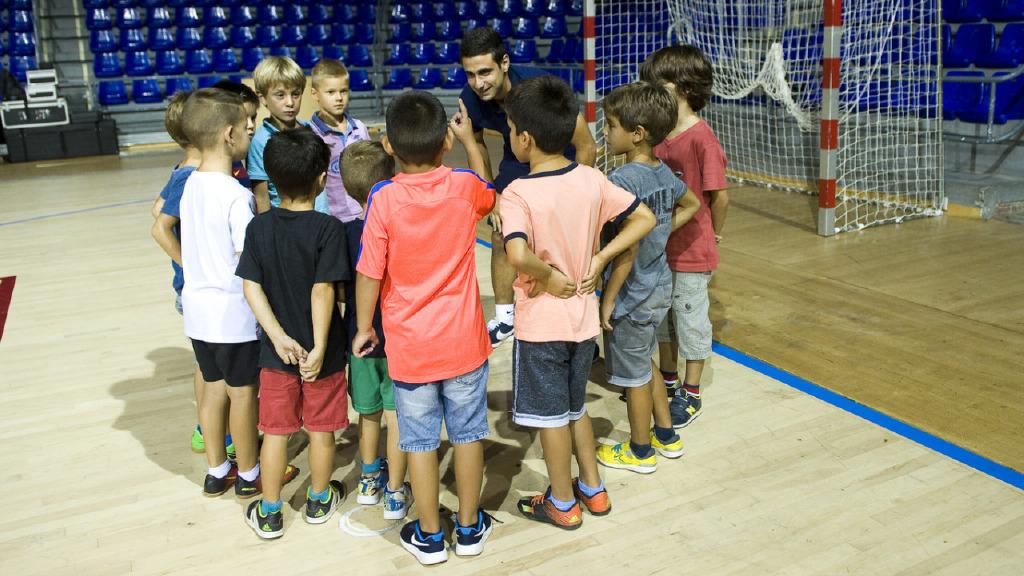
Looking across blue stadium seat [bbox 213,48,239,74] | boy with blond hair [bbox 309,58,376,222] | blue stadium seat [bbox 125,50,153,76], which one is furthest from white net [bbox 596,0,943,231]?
blue stadium seat [bbox 125,50,153,76]

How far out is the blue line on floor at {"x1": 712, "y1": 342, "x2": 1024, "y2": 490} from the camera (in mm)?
2741

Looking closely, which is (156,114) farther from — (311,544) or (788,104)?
(311,544)

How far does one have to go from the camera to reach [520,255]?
7.27 ft

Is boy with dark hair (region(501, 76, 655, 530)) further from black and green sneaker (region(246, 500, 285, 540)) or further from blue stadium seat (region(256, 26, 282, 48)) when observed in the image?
blue stadium seat (region(256, 26, 282, 48))

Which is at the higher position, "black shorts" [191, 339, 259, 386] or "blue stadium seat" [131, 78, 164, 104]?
"blue stadium seat" [131, 78, 164, 104]

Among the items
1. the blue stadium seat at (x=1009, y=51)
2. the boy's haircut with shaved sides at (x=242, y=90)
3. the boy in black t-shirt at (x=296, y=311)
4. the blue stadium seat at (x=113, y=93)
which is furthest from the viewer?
the blue stadium seat at (x=113, y=93)

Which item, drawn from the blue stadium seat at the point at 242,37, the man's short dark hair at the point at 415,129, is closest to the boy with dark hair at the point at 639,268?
the man's short dark hair at the point at 415,129

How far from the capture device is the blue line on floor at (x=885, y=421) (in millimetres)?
2741

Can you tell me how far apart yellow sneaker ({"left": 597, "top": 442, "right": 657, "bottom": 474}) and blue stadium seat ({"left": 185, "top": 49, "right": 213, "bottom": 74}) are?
11092 mm

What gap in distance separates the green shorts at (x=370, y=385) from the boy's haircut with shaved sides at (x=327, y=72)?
117cm

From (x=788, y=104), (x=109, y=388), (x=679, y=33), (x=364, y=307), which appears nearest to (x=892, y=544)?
(x=364, y=307)

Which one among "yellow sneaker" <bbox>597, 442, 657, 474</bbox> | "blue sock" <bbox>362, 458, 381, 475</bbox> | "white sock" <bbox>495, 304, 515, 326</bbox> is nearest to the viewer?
"blue sock" <bbox>362, 458, 381, 475</bbox>

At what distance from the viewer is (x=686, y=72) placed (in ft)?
10.1

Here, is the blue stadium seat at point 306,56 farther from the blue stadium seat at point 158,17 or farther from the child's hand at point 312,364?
the child's hand at point 312,364
